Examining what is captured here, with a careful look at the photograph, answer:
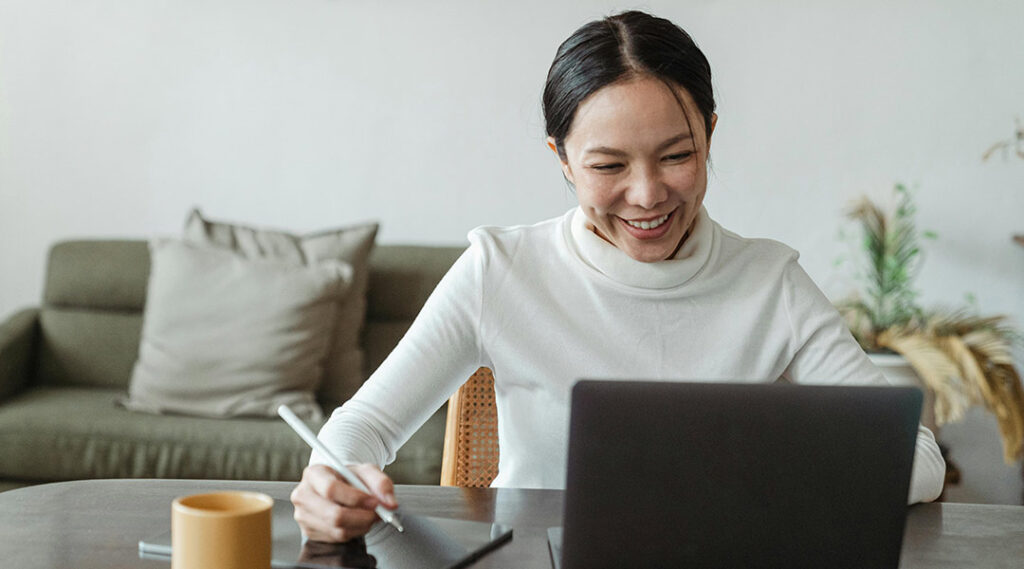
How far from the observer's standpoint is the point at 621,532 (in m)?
0.77

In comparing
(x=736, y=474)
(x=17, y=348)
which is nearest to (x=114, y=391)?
(x=17, y=348)

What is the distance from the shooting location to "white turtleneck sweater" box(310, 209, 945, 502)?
50.6 inches

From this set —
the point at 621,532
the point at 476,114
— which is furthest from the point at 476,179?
the point at 621,532

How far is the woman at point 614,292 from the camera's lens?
3.96 feet

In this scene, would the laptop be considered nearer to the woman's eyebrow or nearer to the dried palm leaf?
the woman's eyebrow

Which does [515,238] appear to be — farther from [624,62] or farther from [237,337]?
[237,337]

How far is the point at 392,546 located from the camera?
923 mm

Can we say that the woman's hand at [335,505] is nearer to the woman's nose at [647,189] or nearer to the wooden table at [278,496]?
the wooden table at [278,496]

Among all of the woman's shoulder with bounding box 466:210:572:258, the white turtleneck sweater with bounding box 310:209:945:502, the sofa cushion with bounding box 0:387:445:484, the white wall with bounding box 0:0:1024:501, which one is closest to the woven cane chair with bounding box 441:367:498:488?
the white turtleneck sweater with bounding box 310:209:945:502

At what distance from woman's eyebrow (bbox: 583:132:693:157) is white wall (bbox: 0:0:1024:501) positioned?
6.06 ft

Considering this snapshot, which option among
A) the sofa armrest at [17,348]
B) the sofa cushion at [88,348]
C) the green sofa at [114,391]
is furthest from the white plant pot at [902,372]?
the sofa armrest at [17,348]

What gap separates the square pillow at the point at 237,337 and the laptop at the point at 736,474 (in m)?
1.89

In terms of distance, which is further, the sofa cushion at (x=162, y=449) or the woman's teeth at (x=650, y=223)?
the sofa cushion at (x=162, y=449)

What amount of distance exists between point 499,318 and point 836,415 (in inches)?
24.3
